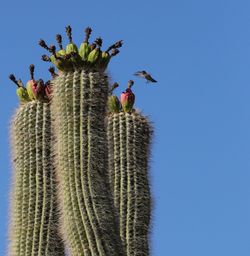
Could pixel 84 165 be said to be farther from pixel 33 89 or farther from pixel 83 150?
pixel 33 89

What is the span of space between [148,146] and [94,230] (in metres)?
1.99

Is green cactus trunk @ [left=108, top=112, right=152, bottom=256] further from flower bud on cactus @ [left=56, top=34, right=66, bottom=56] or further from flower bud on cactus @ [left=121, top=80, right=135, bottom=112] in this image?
flower bud on cactus @ [left=56, top=34, right=66, bottom=56]

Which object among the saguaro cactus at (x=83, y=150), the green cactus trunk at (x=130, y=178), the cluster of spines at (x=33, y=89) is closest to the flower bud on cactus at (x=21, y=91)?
the cluster of spines at (x=33, y=89)

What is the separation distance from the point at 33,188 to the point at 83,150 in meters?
0.84

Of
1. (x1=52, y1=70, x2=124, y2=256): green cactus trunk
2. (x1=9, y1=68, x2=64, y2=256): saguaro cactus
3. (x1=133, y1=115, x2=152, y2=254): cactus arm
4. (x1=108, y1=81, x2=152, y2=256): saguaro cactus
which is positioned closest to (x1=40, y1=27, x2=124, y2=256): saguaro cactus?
(x1=52, y1=70, x2=124, y2=256): green cactus trunk

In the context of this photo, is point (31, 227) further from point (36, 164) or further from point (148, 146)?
point (148, 146)

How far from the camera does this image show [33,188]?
9.93 metres

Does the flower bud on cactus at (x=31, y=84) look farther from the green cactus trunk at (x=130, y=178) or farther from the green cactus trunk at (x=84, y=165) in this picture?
the green cactus trunk at (x=130, y=178)

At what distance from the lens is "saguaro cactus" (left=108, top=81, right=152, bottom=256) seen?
34.2 ft

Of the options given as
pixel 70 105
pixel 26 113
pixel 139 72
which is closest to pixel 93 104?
pixel 70 105

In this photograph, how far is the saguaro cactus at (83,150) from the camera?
9.16 m

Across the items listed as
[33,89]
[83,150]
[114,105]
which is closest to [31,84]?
[33,89]

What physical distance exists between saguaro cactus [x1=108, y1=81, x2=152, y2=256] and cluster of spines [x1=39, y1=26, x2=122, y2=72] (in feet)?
3.32

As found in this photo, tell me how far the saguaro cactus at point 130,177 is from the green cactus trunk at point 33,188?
31.3 inches
